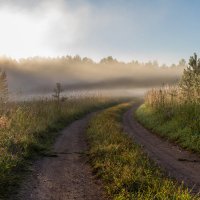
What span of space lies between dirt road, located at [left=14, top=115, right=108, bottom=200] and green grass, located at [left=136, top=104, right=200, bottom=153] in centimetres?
644

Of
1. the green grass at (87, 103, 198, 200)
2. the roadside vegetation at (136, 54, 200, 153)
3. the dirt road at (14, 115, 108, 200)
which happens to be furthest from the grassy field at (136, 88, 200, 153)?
the dirt road at (14, 115, 108, 200)

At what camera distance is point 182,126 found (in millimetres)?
24531

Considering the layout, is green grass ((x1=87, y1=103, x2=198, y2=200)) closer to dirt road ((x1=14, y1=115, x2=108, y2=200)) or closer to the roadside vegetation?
dirt road ((x1=14, y1=115, x2=108, y2=200))

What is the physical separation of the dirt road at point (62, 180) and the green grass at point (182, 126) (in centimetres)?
644

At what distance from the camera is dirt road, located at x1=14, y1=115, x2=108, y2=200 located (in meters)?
11.1

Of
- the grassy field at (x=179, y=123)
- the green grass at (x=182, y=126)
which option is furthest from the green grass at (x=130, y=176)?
the grassy field at (x=179, y=123)

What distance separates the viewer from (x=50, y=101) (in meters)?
38.7

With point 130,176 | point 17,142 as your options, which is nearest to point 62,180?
point 130,176

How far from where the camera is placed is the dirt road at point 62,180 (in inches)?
436

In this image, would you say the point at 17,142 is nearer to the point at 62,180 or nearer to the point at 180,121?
the point at 62,180

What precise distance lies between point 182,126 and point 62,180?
13616 mm

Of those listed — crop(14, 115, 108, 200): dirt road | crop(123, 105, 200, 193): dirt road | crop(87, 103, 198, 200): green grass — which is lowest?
crop(123, 105, 200, 193): dirt road

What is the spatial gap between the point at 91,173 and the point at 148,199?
15.5ft

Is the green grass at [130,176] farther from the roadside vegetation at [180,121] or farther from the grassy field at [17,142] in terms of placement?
the roadside vegetation at [180,121]
